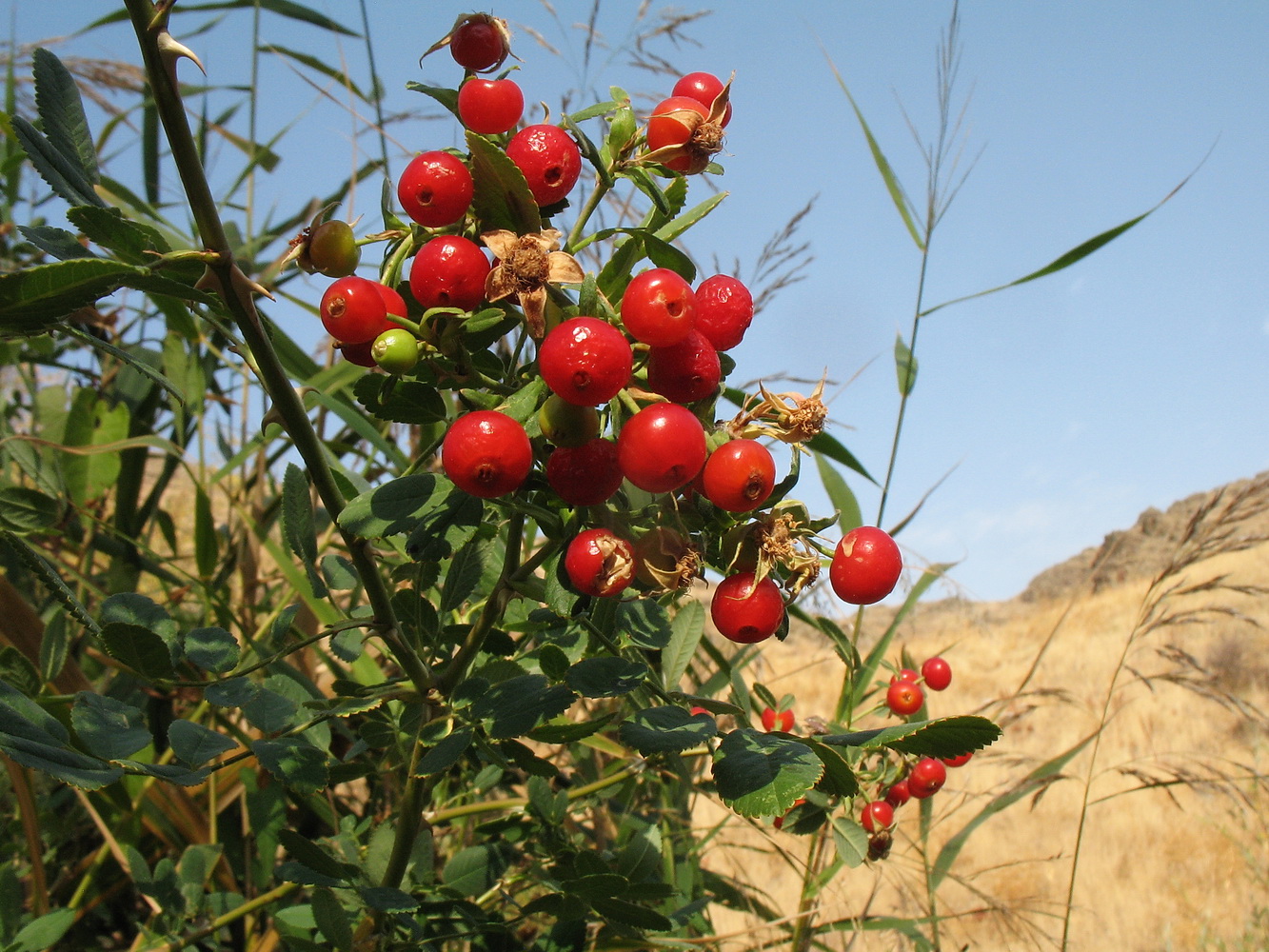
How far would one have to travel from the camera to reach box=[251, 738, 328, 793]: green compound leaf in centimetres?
71

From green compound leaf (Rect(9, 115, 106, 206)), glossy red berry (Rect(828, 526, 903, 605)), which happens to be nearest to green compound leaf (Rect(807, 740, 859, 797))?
glossy red berry (Rect(828, 526, 903, 605))

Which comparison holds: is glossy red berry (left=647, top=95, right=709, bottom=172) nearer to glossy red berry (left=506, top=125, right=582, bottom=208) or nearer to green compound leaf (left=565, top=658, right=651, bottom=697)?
glossy red berry (left=506, top=125, right=582, bottom=208)

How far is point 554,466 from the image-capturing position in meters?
0.60

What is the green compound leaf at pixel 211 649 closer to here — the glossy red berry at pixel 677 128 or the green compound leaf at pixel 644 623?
the green compound leaf at pixel 644 623

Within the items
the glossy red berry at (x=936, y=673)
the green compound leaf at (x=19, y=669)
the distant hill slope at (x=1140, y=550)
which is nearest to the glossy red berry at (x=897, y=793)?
the glossy red berry at (x=936, y=673)

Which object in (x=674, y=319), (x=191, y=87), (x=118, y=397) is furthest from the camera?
(x=191, y=87)

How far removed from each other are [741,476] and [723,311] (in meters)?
0.14

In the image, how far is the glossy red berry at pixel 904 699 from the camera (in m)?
1.22

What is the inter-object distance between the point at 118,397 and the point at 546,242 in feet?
4.95

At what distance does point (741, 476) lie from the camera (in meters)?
0.59

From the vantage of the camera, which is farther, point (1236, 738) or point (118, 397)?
point (1236, 738)

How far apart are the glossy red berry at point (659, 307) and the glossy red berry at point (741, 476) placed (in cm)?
8

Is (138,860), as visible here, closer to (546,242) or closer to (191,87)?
(546,242)

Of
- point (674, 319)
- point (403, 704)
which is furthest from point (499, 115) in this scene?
point (403, 704)
